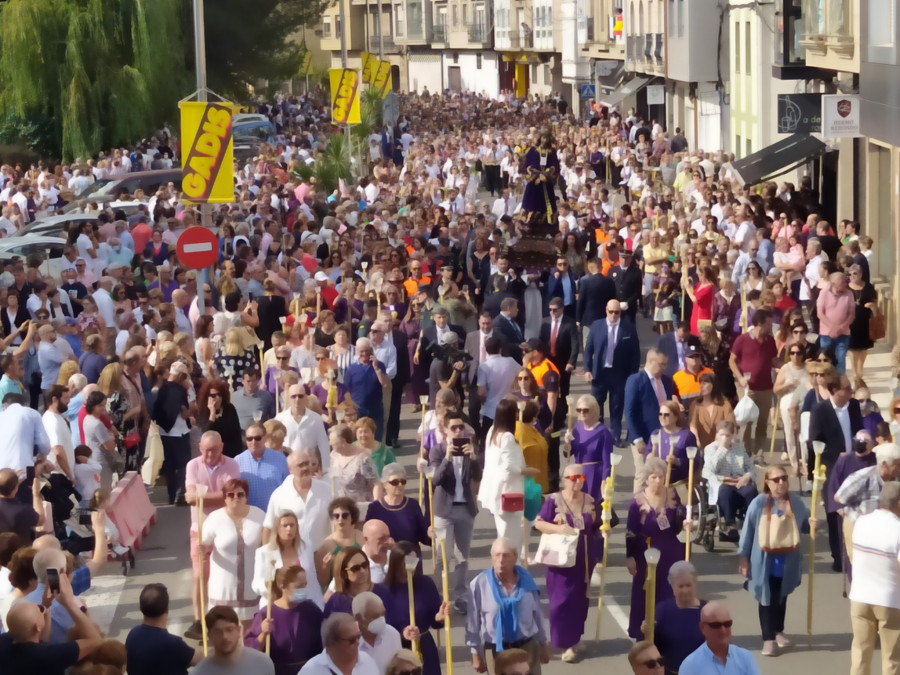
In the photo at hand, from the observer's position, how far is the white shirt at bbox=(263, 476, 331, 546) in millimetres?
10484

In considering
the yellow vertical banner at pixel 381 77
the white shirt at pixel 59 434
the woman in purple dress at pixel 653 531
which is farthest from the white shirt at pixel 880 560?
the yellow vertical banner at pixel 381 77

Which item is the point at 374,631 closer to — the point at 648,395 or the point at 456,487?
the point at 456,487

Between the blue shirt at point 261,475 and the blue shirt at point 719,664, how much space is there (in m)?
4.34

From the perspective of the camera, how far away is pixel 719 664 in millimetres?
7879

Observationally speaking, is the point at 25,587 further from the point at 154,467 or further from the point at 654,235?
the point at 654,235

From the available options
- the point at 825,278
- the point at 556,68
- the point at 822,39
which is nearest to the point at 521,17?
the point at 556,68

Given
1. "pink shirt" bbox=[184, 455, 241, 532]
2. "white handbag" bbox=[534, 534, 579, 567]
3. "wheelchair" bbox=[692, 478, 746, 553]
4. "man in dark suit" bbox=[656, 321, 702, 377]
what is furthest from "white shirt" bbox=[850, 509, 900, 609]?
"man in dark suit" bbox=[656, 321, 702, 377]

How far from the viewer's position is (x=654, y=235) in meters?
22.2

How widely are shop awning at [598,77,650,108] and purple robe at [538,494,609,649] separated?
147 ft

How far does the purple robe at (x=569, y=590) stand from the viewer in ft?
34.9

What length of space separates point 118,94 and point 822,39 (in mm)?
21380

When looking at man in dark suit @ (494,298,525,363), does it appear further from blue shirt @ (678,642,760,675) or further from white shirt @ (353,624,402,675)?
blue shirt @ (678,642,760,675)

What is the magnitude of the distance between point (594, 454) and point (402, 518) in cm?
232

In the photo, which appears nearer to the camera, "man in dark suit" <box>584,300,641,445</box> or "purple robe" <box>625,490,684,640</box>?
"purple robe" <box>625,490,684,640</box>
